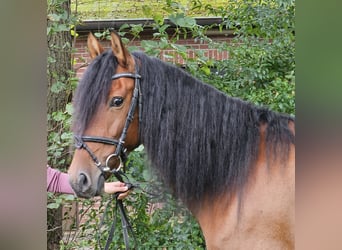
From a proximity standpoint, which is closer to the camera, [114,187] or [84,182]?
[84,182]

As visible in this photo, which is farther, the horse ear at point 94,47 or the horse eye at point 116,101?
the horse ear at point 94,47

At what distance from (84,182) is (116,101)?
262 millimetres

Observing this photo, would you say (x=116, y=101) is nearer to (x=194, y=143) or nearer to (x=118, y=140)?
(x=118, y=140)

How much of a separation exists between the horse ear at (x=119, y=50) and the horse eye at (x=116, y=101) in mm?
109

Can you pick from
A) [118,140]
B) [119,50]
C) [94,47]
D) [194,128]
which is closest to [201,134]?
[194,128]

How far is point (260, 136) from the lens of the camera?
136 cm

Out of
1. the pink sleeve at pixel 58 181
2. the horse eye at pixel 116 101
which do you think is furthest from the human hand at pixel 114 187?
the horse eye at pixel 116 101

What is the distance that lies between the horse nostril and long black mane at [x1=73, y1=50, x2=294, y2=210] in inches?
5.5

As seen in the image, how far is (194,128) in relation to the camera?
1.37 metres

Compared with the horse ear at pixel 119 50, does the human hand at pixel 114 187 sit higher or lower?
lower

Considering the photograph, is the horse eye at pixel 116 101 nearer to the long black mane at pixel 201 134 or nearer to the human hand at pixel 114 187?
the long black mane at pixel 201 134

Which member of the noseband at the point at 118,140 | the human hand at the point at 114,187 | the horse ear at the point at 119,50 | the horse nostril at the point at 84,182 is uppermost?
the horse ear at the point at 119,50

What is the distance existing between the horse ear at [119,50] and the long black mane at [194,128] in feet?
0.07

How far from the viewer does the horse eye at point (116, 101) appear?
136cm
